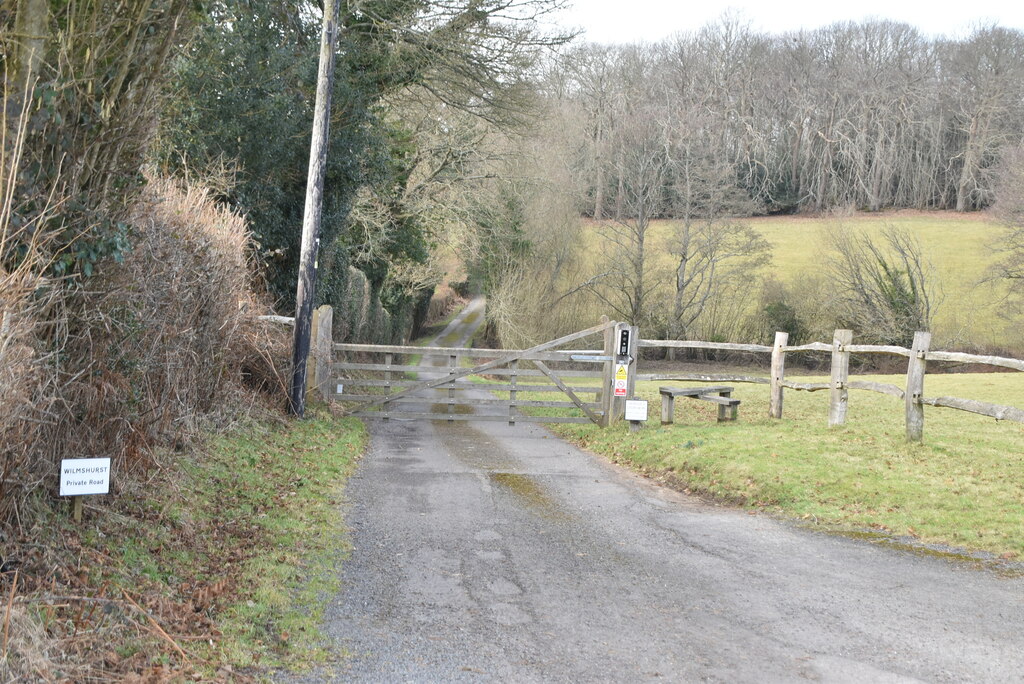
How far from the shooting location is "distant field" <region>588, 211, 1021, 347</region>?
40500 mm

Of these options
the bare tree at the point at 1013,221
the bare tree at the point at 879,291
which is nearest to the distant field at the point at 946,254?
the bare tree at the point at 1013,221

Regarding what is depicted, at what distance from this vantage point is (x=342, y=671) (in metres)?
4.78

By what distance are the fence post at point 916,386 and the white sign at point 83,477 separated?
9.32 metres

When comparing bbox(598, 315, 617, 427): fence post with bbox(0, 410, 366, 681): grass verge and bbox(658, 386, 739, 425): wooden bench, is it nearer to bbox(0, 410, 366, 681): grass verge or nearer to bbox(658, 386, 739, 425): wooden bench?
bbox(658, 386, 739, 425): wooden bench

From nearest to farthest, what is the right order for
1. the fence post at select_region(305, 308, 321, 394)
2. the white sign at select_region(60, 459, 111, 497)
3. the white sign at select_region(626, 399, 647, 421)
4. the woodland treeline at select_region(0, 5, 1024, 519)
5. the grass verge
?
the grass verge → the white sign at select_region(60, 459, 111, 497) → the woodland treeline at select_region(0, 5, 1024, 519) → the white sign at select_region(626, 399, 647, 421) → the fence post at select_region(305, 308, 321, 394)

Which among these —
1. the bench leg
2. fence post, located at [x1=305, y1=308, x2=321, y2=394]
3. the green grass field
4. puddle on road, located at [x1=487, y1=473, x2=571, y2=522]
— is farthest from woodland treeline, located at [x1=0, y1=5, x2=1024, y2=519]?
the bench leg

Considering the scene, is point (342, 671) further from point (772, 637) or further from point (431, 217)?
point (431, 217)

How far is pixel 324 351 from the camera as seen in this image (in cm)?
1545

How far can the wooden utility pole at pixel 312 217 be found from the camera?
544 inches

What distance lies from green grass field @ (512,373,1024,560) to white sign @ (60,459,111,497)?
6.54 m

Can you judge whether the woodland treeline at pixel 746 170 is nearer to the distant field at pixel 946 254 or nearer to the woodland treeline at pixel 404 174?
the woodland treeline at pixel 404 174

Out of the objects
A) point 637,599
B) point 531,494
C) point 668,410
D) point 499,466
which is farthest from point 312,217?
point 637,599

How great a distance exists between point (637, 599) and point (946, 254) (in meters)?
50.0

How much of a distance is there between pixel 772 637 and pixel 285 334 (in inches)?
441
